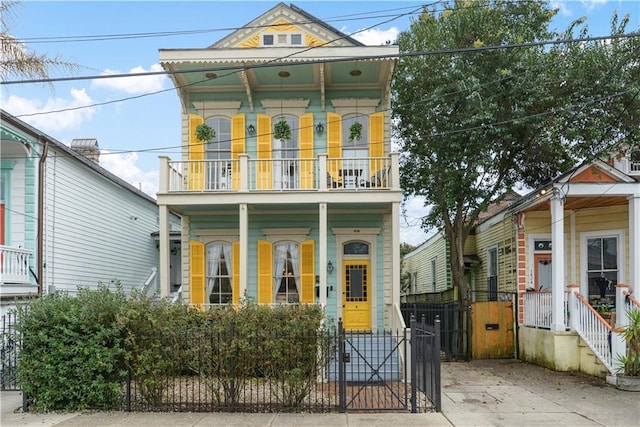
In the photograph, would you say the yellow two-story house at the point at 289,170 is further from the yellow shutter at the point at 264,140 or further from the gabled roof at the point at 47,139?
the gabled roof at the point at 47,139

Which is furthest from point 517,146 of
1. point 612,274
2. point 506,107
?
point 612,274

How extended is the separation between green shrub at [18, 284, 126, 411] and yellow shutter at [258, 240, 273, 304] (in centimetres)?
624

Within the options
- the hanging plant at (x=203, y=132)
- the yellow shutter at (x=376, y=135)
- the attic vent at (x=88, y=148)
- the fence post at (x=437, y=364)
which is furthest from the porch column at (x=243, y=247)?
the attic vent at (x=88, y=148)

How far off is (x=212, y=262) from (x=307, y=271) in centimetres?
257

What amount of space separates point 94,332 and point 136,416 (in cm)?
144

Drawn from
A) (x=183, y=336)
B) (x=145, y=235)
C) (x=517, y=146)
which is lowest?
(x=183, y=336)

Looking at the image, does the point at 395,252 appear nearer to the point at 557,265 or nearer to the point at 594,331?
the point at 557,265

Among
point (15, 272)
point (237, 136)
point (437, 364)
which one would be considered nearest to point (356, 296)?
point (237, 136)

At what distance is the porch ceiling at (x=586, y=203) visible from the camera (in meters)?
13.5

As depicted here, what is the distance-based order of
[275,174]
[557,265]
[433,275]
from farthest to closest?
[433,275] → [275,174] → [557,265]

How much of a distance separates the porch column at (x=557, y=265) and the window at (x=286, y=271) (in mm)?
6243

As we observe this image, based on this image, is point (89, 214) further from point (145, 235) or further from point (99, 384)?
point (99, 384)

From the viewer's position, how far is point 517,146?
15492mm

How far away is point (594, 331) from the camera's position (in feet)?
39.4
